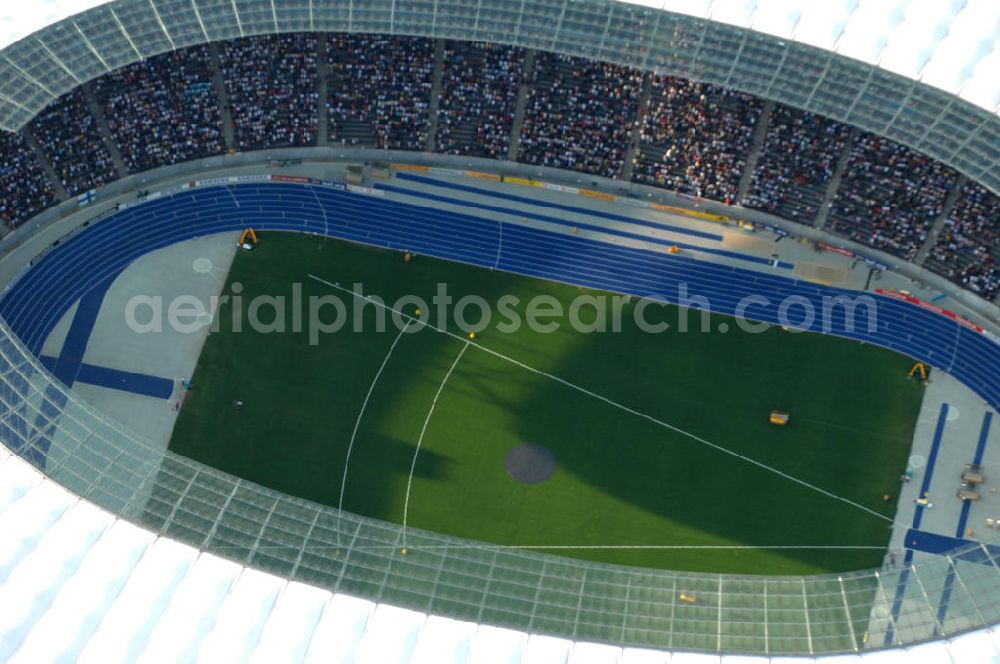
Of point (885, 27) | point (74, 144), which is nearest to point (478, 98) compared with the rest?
point (74, 144)

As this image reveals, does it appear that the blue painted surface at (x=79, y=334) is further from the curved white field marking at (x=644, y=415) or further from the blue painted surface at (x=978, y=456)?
the blue painted surface at (x=978, y=456)

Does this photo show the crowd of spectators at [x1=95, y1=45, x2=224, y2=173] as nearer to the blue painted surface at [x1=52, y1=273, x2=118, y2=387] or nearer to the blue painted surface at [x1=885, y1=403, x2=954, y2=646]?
the blue painted surface at [x1=52, y1=273, x2=118, y2=387]

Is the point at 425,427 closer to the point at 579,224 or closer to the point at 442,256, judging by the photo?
the point at 442,256

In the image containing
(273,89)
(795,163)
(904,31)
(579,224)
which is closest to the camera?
(904,31)

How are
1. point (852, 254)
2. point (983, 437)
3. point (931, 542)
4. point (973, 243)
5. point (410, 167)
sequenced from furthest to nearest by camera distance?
1. point (410, 167)
2. point (852, 254)
3. point (973, 243)
4. point (983, 437)
5. point (931, 542)

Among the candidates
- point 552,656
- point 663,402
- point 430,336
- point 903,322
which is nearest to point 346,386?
point 430,336

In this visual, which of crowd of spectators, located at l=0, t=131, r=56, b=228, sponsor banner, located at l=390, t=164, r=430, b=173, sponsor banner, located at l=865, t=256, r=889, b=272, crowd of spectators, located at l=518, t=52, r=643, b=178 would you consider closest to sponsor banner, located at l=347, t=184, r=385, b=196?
sponsor banner, located at l=390, t=164, r=430, b=173

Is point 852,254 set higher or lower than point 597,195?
higher

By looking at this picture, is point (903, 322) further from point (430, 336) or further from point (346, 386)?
point (346, 386)
